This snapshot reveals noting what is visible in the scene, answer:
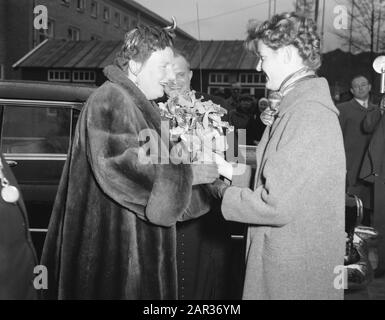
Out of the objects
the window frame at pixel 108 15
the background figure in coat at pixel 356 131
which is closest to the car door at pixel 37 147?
the background figure in coat at pixel 356 131

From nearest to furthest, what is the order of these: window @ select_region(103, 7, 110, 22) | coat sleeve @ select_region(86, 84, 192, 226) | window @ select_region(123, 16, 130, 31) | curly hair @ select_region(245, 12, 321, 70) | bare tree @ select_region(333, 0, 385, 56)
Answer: curly hair @ select_region(245, 12, 321, 70) < coat sleeve @ select_region(86, 84, 192, 226) < bare tree @ select_region(333, 0, 385, 56) < window @ select_region(103, 7, 110, 22) < window @ select_region(123, 16, 130, 31)

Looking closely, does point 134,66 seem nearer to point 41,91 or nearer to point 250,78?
point 41,91

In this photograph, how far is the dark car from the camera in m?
4.28

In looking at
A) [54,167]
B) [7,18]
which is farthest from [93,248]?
[7,18]

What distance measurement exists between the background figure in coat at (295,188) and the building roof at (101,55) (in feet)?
88.2

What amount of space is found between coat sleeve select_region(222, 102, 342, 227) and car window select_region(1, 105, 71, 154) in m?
2.85

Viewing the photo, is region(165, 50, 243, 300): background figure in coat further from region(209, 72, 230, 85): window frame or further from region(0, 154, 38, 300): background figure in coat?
region(209, 72, 230, 85): window frame

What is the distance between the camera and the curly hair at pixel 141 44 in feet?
7.72

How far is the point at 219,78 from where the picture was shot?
3027 cm

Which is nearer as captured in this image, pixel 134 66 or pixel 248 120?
pixel 134 66

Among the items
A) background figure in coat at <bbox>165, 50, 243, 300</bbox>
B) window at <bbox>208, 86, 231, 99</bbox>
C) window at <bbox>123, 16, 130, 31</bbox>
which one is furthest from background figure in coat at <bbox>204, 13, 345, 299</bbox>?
window at <bbox>123, 16, 130, 31</bbox>

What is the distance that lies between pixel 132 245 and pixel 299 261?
786 mm

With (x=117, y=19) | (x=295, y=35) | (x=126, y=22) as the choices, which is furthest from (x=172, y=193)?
(x=126, y=22)

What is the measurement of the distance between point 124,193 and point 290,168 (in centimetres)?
77
